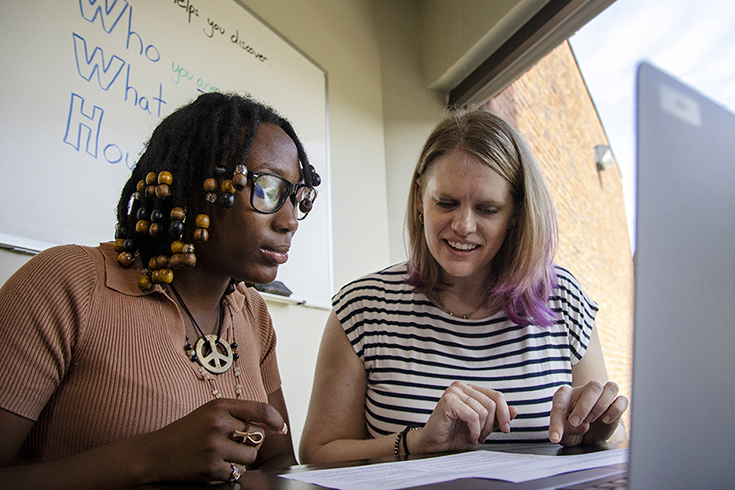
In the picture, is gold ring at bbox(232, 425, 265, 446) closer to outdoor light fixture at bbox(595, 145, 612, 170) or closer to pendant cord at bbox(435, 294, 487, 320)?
pendant cord at bbox(435, 294, 487, 320)

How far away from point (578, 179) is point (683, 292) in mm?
5246

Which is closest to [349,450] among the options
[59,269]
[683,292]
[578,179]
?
[59,269]

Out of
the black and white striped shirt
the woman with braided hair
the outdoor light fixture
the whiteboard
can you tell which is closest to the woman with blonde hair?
the black and white striped shirt

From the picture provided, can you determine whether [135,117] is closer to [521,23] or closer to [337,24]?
[337,24]

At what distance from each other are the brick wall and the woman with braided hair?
2.57 m

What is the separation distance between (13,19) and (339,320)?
96 cm

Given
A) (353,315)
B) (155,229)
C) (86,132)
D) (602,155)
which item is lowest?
(353,315)

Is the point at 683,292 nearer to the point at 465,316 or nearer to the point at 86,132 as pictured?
the point at 465,316

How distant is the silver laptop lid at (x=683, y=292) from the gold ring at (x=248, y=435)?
43cm

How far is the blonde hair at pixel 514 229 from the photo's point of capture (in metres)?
1.14

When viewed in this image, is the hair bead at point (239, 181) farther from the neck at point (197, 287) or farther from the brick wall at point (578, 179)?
the brick wall at point (578, 179)

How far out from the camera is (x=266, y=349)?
1076 mm

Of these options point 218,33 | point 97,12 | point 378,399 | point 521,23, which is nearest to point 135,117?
point 97,12

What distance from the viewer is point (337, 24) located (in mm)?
2268
